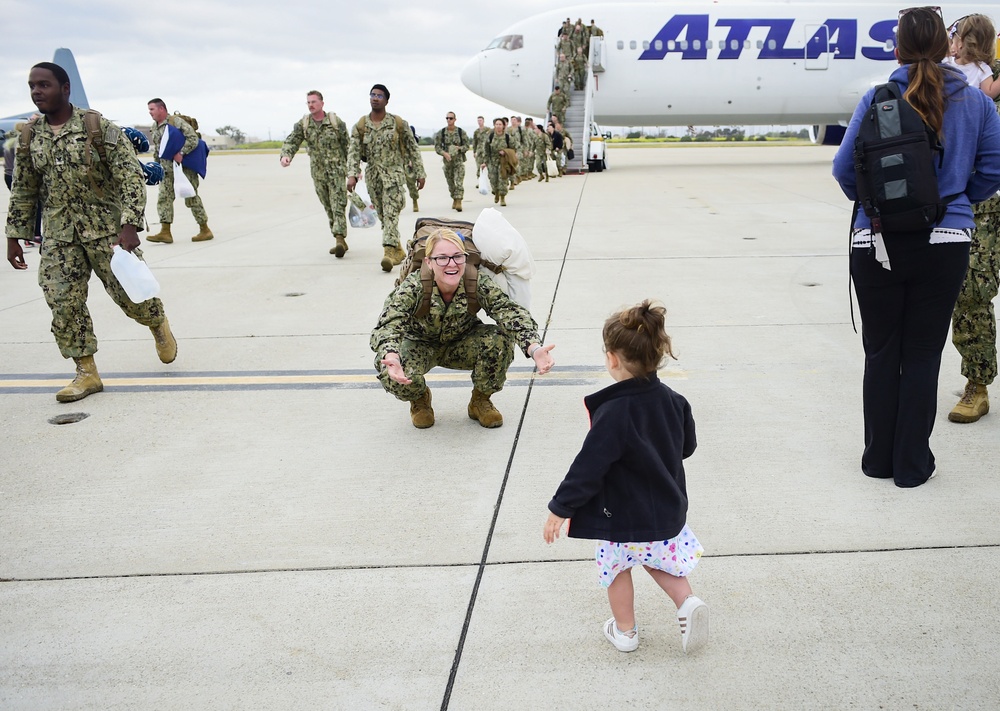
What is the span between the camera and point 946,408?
15.1 feet

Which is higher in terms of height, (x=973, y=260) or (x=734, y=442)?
(x=973, y=260)

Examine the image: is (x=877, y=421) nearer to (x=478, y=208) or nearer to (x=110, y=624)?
(x=110, y=624)

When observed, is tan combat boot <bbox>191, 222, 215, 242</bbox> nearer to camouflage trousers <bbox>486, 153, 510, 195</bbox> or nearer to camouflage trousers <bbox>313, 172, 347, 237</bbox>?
camouflage trousers <bbox>313, 172, 347, 237</bbox>

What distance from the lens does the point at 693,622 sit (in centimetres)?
250

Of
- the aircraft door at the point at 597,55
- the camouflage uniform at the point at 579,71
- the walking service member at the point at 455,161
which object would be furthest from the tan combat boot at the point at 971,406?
the aircraft door at the point at 597,55

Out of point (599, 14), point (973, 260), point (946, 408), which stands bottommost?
point (946, 408)

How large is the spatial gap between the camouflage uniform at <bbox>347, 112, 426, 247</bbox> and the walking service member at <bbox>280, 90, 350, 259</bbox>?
0.56 meters

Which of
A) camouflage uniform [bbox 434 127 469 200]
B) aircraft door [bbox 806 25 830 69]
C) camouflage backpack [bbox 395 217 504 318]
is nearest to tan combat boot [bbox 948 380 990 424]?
camouflage backpack [bbox 395 217 504 318]

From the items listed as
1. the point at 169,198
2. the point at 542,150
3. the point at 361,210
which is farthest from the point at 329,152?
the point at 542,150

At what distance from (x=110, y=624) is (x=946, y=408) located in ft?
13.4

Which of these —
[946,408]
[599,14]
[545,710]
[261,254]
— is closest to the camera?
[545,710]

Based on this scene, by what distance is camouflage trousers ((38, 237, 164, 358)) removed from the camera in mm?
5195

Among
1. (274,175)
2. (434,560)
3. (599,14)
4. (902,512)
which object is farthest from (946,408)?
(274,175)

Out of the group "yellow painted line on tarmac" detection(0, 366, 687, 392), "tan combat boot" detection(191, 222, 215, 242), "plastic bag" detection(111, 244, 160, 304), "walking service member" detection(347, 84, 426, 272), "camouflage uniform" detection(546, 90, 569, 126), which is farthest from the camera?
"camouflage uniform" detection(546, 90, 569, 126)
